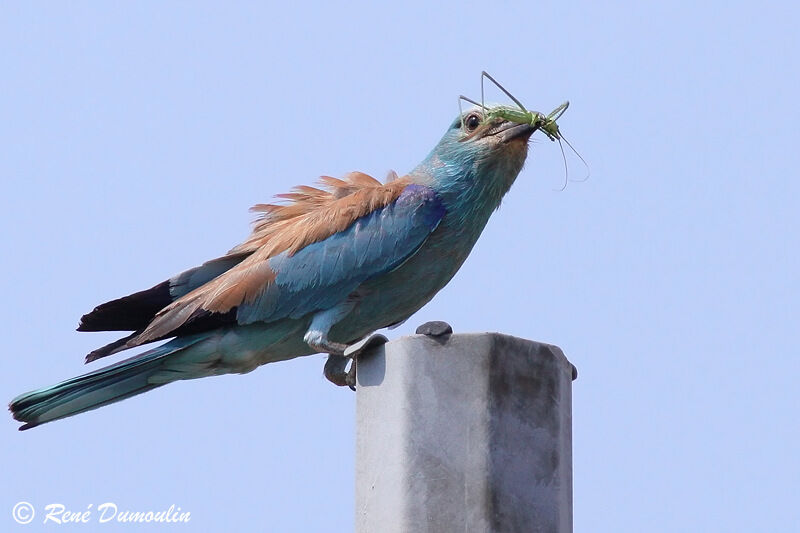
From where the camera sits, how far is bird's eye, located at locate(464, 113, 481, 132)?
9.86 m

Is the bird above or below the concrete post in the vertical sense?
above

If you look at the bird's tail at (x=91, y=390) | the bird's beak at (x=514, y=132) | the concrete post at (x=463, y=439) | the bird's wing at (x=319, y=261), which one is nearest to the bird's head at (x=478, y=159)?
the bird's beak at (x=514, y=132)

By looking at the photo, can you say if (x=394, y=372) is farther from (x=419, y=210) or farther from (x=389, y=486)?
(x=419, y=210)

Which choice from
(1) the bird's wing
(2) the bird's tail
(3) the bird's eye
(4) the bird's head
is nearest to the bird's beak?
(4) the bird's head

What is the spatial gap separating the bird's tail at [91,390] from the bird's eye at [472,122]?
87.8 inches

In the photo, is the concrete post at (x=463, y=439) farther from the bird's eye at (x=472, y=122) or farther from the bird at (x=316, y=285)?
the bird's eye at (x=472, y=122)

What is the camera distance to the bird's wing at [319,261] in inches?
366

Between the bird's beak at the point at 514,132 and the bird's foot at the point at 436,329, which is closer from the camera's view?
the bird's foot at the point at 436,329

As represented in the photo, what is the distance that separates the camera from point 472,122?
9.87 m

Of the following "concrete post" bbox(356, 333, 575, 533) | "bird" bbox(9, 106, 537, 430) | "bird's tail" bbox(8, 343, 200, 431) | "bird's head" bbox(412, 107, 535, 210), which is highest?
"bird's head" bbox(412, 107, 535, 210)

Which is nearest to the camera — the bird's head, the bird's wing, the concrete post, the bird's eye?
the concrete post

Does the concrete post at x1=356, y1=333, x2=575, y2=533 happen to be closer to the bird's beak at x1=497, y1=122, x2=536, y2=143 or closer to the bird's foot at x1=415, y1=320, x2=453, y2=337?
the bird's foot at x1=415, y1=320, x2=453, y2=337

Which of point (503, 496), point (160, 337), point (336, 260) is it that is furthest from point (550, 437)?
point (160, 337)

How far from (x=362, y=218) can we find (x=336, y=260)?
33 cm
